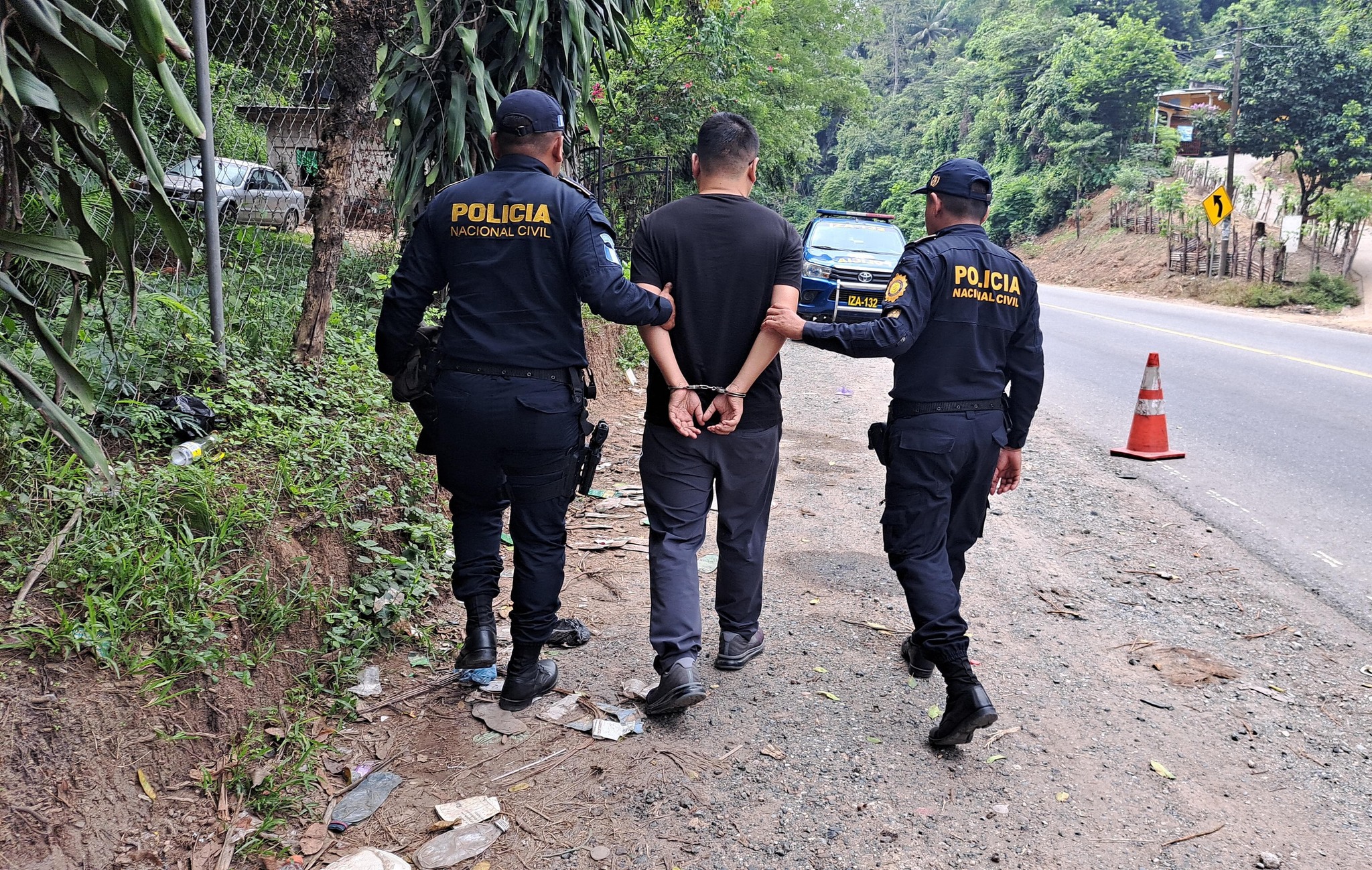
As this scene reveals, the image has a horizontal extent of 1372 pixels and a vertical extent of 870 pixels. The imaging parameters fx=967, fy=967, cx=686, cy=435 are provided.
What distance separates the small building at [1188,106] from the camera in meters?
44.3

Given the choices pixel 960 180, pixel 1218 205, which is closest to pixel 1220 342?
pixel 1218 205

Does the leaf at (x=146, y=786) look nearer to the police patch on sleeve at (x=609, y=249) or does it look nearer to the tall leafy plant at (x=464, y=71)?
the police patch on sleeve at (x=609, y=249)

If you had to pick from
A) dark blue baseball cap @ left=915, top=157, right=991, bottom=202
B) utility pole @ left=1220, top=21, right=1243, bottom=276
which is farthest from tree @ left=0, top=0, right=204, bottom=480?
utility pole @ left=1220, top=21, right=1243, bottom=276

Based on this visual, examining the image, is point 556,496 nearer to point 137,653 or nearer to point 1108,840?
point 137,653

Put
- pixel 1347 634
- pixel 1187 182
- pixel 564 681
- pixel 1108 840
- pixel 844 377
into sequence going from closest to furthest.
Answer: pixel 1108 840 → pixel 564 681 → pixel 1347 634 → pixel 844 377 → pixel 1187 182

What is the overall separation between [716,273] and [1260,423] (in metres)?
7.20

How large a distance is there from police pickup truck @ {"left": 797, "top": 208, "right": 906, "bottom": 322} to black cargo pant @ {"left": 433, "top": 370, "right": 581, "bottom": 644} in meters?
10.2

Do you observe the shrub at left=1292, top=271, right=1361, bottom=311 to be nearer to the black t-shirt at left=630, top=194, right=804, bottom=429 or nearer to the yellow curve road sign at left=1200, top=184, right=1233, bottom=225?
the yellow curve road sign at left=1200, top=184, right=1233, bottom=225

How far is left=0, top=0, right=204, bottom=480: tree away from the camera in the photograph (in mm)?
2182

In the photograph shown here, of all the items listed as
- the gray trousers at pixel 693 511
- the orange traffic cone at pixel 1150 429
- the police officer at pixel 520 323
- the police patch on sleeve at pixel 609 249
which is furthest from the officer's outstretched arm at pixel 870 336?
the orange traffic cone at pixel 1150 429

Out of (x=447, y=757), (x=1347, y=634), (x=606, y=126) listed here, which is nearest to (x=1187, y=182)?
(x=606, y=126)

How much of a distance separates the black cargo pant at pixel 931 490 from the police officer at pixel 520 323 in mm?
981

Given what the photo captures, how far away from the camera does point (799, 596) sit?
448 centimetres

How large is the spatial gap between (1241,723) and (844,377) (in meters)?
7.91
